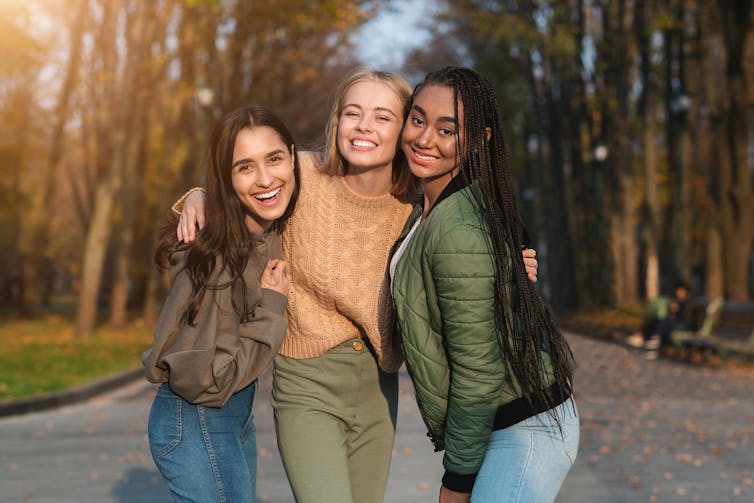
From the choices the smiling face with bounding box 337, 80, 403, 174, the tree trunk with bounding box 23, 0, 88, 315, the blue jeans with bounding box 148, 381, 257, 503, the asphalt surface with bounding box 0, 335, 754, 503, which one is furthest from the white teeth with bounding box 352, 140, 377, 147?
the tree trunk with bounding box 23, 0, 88, 315

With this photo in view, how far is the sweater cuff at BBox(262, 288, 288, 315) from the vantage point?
382cm

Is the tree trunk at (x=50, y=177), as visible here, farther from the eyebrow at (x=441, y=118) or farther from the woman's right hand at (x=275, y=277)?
the eyebrow at (x=441, y=118)

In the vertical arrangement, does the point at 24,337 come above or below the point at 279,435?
below

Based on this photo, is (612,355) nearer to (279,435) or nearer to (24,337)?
(24,337)

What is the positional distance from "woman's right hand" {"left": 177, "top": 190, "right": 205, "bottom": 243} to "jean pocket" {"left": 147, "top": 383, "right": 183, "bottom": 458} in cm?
50

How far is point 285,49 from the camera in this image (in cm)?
2917

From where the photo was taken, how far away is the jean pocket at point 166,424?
3668 mm

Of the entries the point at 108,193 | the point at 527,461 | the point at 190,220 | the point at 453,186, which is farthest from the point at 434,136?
the point at 108,193

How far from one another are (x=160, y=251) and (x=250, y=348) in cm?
45

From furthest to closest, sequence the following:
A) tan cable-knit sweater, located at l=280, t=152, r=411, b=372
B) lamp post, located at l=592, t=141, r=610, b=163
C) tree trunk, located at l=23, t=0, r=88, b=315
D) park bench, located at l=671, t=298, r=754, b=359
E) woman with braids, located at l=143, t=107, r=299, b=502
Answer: lamp post, located at l=592, t=141, r=610, b=163
tree trunk, located at l=23, t=0, r=88, b=315
park bench, located at l=671, t=298, r=754, b=359
tan cable-knit sweater, located at l=280, t=152, r=411, b=372
woman with braids, located at l=143, t=107, r=299, b=502

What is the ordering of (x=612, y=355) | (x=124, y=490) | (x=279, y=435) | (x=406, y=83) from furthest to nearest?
1. (x=612, y=355)
2. (x=124, y=490)
3. (x=406, y=83)
4. (x=279, y=435)

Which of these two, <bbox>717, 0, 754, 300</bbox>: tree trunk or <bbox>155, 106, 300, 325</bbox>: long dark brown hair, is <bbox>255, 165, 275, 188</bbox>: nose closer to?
<bbox>155, 106, 300, 325</bbox>: long dark brown hair

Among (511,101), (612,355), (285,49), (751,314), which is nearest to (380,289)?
(751,314)

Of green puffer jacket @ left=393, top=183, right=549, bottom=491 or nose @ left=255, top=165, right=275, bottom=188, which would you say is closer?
green puffer jacket @ left=393, top=183, right=549, bottom=491
